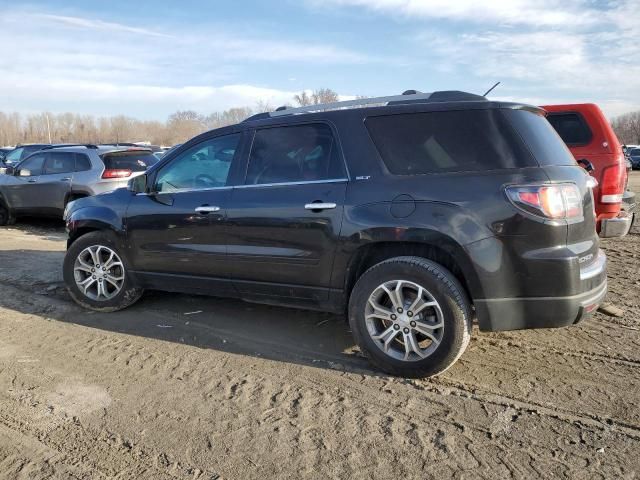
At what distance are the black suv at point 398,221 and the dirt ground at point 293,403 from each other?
40 centimetres

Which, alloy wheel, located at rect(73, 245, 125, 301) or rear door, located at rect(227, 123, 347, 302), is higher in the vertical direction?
rear door, located at rect(227, 123, 347, 302)

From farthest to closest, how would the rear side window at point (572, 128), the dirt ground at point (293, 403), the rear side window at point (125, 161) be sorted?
the rear side window at point (125, 161) < the rear side window at point (572, 128) < the dirt ground at point (293, 403)

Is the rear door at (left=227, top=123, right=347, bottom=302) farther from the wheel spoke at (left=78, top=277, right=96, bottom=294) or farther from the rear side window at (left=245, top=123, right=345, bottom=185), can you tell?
the wheel spoke at (left=78, top=277, right=96, bottom=294)

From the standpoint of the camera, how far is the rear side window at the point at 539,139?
3432 millimetres

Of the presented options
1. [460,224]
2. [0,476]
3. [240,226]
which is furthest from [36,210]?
[460,224]

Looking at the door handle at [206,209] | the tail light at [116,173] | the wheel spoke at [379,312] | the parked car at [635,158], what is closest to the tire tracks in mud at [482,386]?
the wheel spoke at [379,312]

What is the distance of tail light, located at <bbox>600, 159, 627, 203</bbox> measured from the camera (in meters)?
6.15

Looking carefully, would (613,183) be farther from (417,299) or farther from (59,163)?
(59,163)

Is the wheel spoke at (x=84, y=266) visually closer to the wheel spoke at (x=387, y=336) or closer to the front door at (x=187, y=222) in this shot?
the front door at (x=187, y=222)

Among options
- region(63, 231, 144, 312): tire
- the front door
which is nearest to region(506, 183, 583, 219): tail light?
the front door

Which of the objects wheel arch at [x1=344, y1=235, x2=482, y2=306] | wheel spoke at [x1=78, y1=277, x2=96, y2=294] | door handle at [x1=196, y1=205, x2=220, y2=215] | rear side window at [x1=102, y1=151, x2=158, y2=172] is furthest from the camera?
rear side window at [x1=102, y1=151, x2=158, y2=172]

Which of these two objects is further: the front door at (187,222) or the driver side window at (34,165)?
the driver side window at (34,165)

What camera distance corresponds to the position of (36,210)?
10.4 m

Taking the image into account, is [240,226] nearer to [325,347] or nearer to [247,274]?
[247,274]
